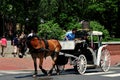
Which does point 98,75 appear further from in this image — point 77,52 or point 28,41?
point 28,41

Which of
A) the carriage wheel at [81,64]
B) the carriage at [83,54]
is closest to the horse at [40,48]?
the carriage at [83,54]

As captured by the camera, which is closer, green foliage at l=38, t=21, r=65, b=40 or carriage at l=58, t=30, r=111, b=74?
carriage at l=58, t=30, r=111, b=74

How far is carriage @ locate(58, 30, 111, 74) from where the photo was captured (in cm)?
1895

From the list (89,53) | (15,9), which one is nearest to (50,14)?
(15,9)

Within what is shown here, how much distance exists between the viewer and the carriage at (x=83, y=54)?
62.2ft

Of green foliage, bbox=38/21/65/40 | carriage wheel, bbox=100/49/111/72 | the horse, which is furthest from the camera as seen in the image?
green foliage, bbox=38/21/65/40

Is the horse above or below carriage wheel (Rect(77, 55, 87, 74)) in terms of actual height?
above

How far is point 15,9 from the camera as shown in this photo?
148 ft

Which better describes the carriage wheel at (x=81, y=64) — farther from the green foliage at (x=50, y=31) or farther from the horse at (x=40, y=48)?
the green foliage at (x=50, y=31)

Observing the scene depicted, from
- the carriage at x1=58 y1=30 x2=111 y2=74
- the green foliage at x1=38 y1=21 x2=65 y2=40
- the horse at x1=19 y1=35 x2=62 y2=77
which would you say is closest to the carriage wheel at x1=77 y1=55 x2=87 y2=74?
the carriage at x1=58 y1=30 x2=111 y2=74

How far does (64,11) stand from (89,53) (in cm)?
2388

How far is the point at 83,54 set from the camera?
1962 centimetres

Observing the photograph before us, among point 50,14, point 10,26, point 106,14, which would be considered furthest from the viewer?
point 10,26

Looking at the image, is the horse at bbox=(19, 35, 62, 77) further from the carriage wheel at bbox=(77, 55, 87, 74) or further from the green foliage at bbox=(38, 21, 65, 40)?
the green foliage at bbox=(38, 21, 65, 40)
